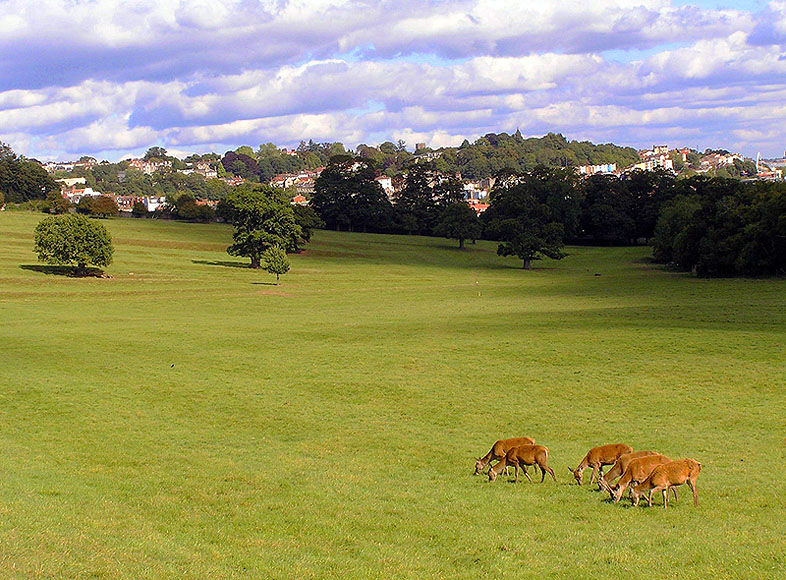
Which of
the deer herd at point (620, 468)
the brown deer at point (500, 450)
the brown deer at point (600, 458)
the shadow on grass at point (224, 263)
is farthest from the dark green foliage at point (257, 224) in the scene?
the brown deer at point (600, 458)

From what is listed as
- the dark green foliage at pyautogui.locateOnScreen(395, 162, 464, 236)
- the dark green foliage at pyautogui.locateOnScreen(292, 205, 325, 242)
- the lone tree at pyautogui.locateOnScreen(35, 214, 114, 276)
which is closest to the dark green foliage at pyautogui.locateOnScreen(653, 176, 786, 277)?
the dark green foliage at pyautogui.locateOnScreen(292, 205, 325, 242)

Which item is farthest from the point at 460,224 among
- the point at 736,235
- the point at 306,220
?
the point at 736,235

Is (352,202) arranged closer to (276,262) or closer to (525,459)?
(276,262)

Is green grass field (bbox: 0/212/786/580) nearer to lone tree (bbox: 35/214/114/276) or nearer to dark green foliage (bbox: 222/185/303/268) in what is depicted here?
lone tree (bbox: 35/214/114/276)

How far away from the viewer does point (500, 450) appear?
18.1 m

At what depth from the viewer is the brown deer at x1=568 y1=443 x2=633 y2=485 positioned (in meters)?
17.1

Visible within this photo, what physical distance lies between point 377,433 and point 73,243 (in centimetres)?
5641

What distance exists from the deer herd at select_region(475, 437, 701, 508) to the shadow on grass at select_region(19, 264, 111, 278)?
6215 centimetres

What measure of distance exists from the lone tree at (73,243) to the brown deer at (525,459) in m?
61.7

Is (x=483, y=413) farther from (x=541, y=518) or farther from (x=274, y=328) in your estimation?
(x=274, y=328)

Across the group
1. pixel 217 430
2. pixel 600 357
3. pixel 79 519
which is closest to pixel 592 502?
pixel 79 519

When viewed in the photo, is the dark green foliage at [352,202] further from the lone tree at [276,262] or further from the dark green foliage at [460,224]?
the lone tree at [276,262]

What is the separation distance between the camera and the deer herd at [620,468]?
49.5 feet

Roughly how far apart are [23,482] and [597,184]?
14245 centimetres
